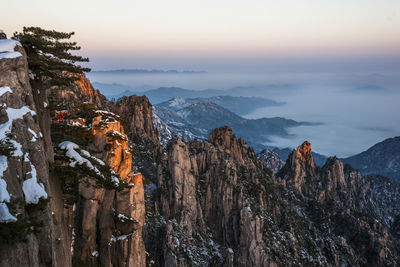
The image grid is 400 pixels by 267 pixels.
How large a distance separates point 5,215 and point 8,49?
11089 mm

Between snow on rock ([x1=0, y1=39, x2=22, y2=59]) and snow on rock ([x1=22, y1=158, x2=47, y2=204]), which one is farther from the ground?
snow on rock ([x1=0, y1=39, x2=22, y2=59])

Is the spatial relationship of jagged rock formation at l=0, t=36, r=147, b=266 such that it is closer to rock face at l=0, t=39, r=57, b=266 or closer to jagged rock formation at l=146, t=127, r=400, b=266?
rock face at l=0, t=39, r=57, b=266

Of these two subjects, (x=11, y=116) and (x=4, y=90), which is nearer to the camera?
(x=11, y=116)

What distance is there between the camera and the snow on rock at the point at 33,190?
17078mm

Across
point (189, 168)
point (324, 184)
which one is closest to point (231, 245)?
point (189, 168)

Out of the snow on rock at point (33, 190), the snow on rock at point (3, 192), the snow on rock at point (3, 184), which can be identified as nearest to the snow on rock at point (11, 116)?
the snow on rock at point (3, 184)

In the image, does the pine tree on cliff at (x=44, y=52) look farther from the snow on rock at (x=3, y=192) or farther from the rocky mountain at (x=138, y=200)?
the snow on rock at (x=3, y=192)

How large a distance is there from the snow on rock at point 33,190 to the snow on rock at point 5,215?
2209mm

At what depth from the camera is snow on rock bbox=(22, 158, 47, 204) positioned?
56.0 ft

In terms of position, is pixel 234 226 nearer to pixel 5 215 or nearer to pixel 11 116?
pixel 11 116

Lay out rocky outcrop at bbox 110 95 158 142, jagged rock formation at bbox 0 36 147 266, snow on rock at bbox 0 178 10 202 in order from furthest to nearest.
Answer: rocky outcrop at bbox 110 95 158 142, jagged rock formation at bbox 0 36 147 266, snow on rock at bbox 0 178 10 202

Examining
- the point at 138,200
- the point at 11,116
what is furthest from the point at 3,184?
the point at 138,200

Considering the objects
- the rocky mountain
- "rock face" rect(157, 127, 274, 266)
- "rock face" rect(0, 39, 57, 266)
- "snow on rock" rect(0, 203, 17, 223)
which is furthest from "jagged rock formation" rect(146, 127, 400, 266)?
"snow on rock" rect(0, 203, 17, 223)

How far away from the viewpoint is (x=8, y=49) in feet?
63.0
